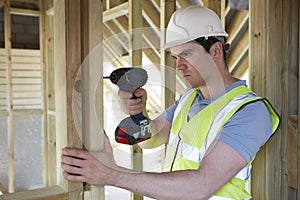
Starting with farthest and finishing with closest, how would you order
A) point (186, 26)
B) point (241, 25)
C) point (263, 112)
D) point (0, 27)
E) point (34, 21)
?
point (34, 21) → point (0, 27) → point (241, 25) → point (186, 26) → point (263, 112)

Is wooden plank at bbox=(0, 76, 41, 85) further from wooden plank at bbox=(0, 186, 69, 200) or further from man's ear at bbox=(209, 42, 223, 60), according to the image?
wooden plank at bbox=(0, 186, 69, 200)

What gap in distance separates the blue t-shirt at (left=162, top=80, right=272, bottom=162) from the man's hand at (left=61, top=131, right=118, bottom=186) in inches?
17.2

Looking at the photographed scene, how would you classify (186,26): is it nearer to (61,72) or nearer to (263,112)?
(263,112)

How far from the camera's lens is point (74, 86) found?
2.47 feet

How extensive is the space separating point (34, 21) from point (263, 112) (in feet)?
15.6

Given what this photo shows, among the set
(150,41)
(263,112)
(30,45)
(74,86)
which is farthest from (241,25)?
(30,45)

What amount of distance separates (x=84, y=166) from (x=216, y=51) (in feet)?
2.45

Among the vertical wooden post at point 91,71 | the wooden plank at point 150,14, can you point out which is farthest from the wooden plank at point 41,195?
the wooden plank at point 150,14

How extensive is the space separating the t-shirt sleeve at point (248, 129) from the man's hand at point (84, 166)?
44cm

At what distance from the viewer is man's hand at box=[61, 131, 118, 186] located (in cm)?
74

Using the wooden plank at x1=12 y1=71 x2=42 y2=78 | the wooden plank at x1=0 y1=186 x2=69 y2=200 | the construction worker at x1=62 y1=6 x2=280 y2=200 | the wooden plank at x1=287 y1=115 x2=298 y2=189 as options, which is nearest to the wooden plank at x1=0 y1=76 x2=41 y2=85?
the wooden plank at x1=12 y1=71 x2=42 y2=78

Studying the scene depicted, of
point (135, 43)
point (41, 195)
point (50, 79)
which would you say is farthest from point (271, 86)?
point (50, 79)

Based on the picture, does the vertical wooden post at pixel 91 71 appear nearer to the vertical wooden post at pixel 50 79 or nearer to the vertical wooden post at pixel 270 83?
the vertical wooden post at pixel 270 83

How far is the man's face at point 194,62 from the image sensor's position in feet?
4.06
